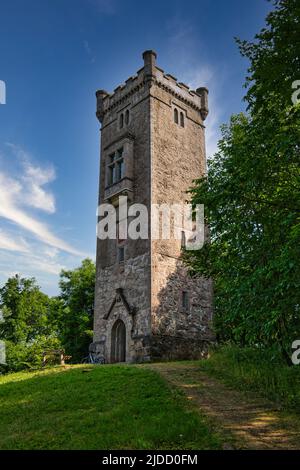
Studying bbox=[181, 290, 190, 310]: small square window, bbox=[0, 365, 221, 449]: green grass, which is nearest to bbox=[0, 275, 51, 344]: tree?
bbox=[181, 290, 190, 310]: small square window

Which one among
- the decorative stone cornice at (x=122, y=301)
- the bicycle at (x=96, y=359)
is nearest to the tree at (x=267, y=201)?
the decorative stone cornice at (x=122, y=301)

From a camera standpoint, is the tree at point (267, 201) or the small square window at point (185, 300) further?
the small square window at point (185, 300)

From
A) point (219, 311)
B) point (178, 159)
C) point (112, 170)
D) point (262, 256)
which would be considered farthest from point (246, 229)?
point (112, 170)

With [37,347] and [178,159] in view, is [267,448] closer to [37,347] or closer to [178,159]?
[178,159]

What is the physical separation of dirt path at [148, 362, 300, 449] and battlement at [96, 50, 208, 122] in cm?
1904

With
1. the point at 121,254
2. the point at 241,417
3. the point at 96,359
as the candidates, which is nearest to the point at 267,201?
the point at 241,417

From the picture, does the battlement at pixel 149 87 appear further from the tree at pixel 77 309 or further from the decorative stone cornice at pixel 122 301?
the tree at pixel 77 309

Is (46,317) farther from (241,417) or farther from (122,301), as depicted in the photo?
(241,417)

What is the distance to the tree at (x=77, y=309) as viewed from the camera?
34.8 m

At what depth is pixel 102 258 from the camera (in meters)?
25.4

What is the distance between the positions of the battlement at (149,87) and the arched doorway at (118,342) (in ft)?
46.3

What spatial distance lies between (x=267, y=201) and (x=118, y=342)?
14326 millimetres

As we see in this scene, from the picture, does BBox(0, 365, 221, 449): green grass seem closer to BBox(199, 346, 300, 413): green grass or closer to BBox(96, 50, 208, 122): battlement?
BBox(199, 346, 300, 413): green grass

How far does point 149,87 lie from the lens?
25.3 meters
